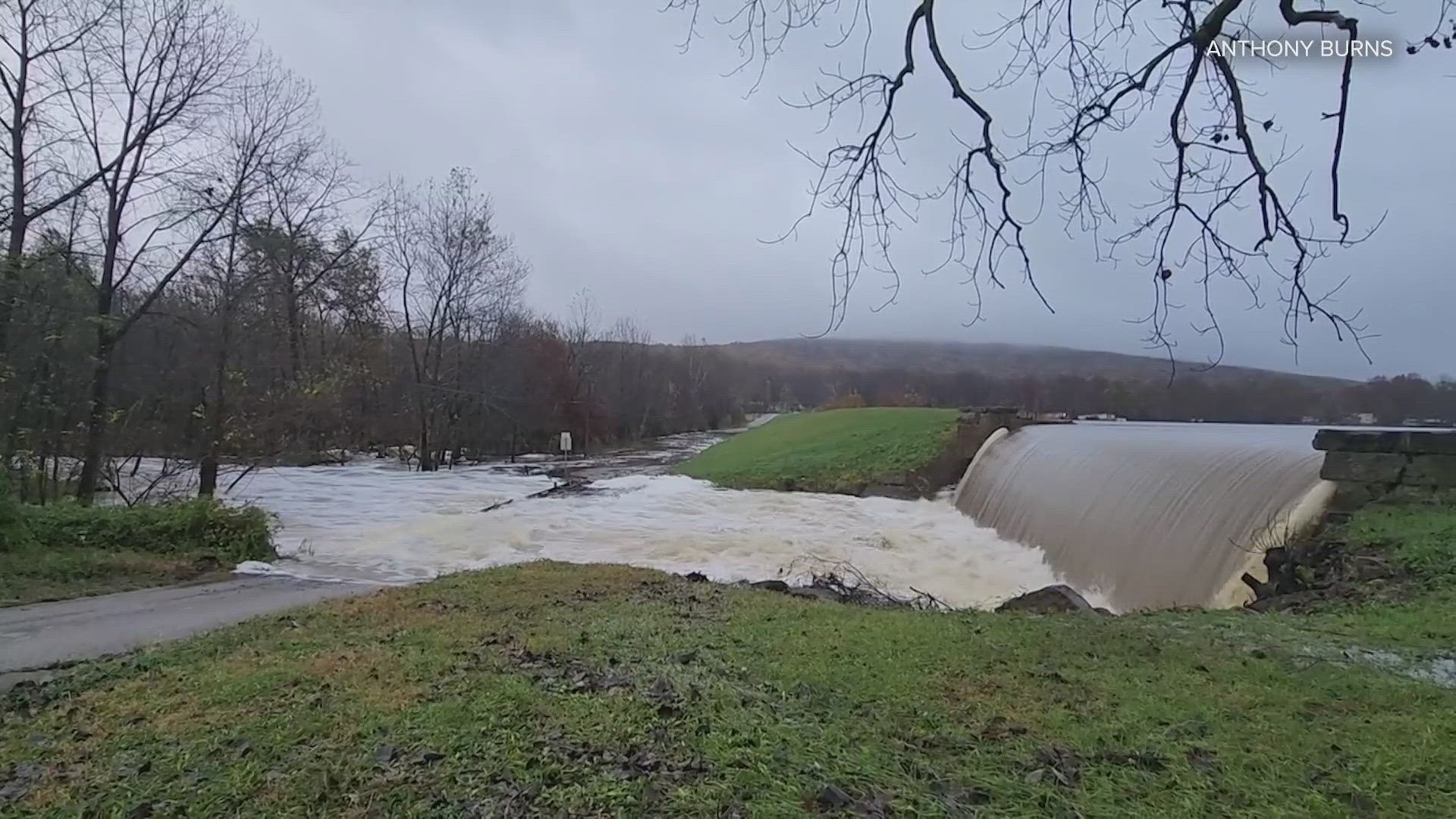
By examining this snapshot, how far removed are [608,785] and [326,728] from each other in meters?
1.06

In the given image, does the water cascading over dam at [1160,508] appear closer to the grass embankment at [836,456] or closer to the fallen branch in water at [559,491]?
the grass embankment at [836,456]

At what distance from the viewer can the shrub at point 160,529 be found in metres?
8.01

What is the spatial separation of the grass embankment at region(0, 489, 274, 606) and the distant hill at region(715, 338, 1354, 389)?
655cm

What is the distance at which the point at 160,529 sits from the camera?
27.6ft

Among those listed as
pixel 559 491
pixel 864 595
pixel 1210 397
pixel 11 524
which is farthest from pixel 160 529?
pixel 1210 397

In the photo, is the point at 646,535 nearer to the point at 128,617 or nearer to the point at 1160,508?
the point at 1160,508

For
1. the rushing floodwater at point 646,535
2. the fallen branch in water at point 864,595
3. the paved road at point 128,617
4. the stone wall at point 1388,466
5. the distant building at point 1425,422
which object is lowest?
the rushing floodwater at point 646,535

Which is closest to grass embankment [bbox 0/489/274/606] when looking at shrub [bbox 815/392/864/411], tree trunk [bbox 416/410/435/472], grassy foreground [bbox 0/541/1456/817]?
grassy foreground [bbox 0/541/1456/817]

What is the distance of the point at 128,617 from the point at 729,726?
519 cm

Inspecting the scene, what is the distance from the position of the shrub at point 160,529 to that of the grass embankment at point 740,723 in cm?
522

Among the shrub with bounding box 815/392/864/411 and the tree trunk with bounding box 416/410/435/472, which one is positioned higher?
the shrub with bounding box 815/392/864/411

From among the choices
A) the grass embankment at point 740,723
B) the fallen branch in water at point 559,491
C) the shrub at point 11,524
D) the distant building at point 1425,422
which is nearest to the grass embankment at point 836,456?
the fallen branch in water at point 559,491

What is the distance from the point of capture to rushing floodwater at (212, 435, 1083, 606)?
32.0 feet

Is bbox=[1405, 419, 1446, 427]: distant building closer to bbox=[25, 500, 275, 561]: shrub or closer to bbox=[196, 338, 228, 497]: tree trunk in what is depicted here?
bbox=[25, 500, 275, 561]: shrub
